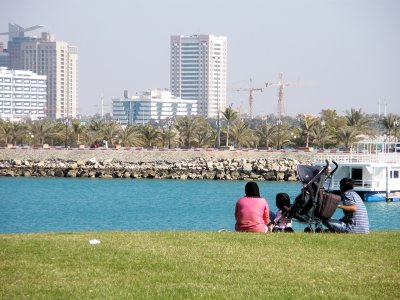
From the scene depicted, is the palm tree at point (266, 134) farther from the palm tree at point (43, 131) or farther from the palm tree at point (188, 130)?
the palm tree at point (43, 131)

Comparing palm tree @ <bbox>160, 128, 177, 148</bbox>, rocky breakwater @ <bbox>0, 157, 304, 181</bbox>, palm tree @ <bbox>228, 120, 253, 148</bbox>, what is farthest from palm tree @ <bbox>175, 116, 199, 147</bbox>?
rocky breakwater @ <bbox>0, 157, 304, 181</bbox>

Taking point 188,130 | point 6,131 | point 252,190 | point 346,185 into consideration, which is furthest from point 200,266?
point 6,131

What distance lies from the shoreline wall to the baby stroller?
63.3 meters

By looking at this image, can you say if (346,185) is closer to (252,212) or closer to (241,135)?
(252,212)

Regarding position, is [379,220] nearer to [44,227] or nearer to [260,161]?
[44,227]

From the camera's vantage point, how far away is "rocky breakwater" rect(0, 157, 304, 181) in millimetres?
84375

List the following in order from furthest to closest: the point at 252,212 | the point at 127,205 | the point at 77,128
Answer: the point at 77,128 < the point at 127,205 < the point at 252,212

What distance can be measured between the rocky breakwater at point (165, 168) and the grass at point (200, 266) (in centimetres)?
6598

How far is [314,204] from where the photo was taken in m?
18.0

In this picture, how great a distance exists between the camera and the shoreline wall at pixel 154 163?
8525 centimetres

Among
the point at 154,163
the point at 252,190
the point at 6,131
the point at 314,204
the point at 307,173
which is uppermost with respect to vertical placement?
the point at 6,131

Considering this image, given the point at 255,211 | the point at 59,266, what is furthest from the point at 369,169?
the point at 59,266

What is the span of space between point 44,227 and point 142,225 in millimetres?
4049

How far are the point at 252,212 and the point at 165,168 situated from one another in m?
71.8
